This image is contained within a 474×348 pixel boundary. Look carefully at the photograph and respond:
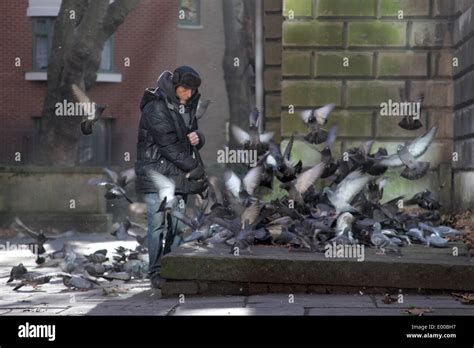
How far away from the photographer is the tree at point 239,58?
→ 29.0 metres

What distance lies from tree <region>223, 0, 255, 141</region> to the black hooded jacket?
18010mm

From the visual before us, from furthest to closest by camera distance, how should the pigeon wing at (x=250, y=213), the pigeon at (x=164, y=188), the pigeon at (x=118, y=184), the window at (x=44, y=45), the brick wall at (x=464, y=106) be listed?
the window at (x=44, y=45) → the brick wall at (x=464, y=106) → the pigeon at (x=118, y=184) → the pigeon at (x=164, y=188) → the pigeon wing at (x=250, y=213)

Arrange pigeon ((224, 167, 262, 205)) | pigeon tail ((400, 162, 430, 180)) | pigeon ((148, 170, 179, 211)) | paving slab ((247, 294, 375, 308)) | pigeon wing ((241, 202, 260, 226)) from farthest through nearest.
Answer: pigeon tail ((400, 162, 430, 180)) → pigeon ((224, 167, 262, 205)) → pigeon ((148, 170, 179, 211)) → pigeon wing ((241, 202, 260, 226)) → paving slab ((247, 294, 375, 308))

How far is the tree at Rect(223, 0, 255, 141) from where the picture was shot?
95.0ft

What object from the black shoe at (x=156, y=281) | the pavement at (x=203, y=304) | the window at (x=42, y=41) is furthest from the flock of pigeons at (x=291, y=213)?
the window at (x=42, y=41)

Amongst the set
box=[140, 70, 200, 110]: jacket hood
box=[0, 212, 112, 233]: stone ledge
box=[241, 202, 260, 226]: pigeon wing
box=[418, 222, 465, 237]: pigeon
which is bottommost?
box=[0, 212, 112, 233]: stone ledge

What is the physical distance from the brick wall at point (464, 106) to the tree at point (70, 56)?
11.3 m

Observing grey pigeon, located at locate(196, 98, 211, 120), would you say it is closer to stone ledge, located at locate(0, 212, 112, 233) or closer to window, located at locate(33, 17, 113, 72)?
stone ledge, located at locate(0, 212, 112, 233)

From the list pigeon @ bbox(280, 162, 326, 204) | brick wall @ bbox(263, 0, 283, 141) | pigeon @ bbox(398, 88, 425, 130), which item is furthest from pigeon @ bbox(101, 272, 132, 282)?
brick wall @ bbox(263, 0, 283, 141)

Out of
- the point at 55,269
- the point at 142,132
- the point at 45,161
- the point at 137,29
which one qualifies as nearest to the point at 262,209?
the point at 142,132

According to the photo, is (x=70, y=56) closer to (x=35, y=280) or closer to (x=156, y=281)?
(x=35, y=280)

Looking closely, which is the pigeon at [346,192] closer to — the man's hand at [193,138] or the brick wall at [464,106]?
the man's hand at [193,138]

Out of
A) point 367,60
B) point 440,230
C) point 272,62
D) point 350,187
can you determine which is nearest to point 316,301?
point 350,187
